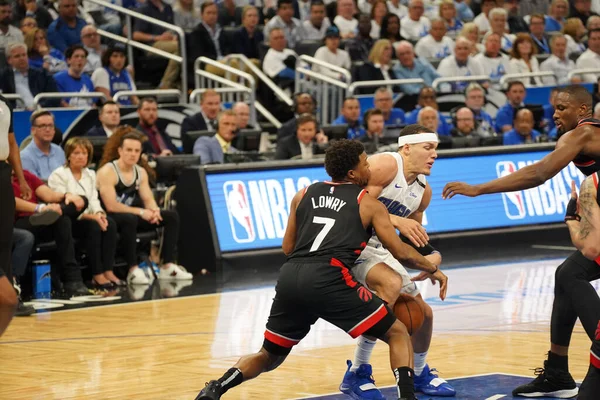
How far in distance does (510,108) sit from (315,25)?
372cm

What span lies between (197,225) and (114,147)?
1.35m

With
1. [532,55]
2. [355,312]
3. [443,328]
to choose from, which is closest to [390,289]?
[355,312]

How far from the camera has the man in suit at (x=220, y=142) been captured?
14.5 metres

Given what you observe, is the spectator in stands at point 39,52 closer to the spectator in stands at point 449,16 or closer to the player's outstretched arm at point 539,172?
the spectator in stands at point 449,16

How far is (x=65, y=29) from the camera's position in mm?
17047

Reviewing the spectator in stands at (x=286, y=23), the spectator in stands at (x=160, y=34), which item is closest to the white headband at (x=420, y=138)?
the spectator in stands at (x=160, y=34)

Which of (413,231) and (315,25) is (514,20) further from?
(413,231)

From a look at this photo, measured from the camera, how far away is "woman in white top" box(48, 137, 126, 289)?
12.6 metres

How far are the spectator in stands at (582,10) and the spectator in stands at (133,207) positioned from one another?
13.4 metres

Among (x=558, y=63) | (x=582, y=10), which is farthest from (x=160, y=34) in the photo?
(x=582, y=10)

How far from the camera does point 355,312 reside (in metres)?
6.71

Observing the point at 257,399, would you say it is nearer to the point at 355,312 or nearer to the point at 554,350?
the point at 355,312

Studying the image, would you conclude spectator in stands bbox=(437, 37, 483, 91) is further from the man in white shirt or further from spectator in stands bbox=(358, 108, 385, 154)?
spectator in stands bbox=(358, 108, 385, 154)

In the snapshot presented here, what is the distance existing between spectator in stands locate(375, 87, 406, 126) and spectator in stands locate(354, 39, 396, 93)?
1.62 meters
